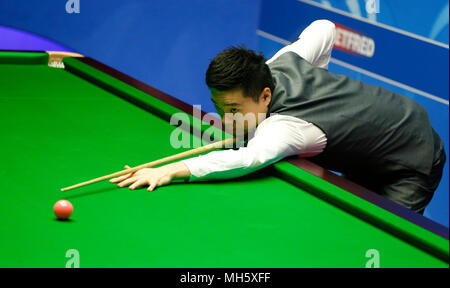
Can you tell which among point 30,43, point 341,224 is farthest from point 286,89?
point 30,43

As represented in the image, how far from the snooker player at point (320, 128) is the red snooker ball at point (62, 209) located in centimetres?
40

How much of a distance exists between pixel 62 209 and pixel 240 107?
2.90 ft

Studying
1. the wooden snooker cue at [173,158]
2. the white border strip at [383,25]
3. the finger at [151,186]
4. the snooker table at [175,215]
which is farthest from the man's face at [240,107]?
the white border strip at [383,25]

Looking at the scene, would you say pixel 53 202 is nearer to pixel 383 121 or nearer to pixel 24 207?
pixel 24 207

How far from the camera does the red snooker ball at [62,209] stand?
183cm

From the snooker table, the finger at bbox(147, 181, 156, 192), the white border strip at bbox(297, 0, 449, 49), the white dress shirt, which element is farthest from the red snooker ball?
the white border strip at bbox(297, 0, 449, 49)

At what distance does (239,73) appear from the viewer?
2400 mm

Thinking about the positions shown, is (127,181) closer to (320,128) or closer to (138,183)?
(138,183)

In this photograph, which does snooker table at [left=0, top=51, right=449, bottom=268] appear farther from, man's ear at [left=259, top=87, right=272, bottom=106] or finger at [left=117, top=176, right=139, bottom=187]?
man's ear at [left=259, top=87, right=272, bottom=106]

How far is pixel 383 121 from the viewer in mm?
2520

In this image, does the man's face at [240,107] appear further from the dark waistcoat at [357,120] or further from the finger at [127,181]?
the finger at [127,181]

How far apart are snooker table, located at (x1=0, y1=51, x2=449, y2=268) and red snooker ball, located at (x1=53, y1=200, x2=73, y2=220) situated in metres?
0.02

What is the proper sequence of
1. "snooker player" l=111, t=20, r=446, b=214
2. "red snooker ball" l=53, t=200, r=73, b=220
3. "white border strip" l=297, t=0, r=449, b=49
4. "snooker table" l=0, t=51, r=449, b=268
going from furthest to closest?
1. "white border strip" l=297, t=0, r=449, b=49
2. "snooker player" l=111, t=20, r=446, b=214
3. "red snooker ball" l=53, t=200, r=73, b=220
4. "snooker table" l=0, t=51, r=449, b=268

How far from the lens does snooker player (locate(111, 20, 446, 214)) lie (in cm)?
230
